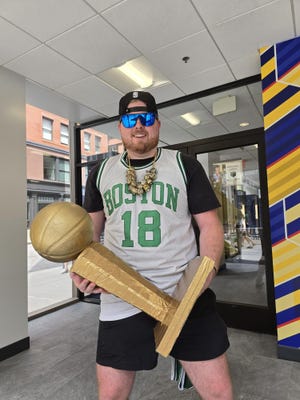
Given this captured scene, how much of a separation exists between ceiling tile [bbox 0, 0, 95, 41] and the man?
1452mm

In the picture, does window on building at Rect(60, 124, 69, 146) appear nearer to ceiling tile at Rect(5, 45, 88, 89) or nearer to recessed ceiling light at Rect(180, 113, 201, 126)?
ceiling tile at Rect(5, 45, 88, 89)

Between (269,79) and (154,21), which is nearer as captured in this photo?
(154,21)

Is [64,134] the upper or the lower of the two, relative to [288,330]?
upper

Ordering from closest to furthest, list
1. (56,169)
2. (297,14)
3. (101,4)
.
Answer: (101,4) → (297,14) → (56,169)

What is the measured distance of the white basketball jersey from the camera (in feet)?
3.10

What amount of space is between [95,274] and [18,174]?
2540mm

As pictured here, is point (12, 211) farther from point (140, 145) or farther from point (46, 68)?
point (140, 145)

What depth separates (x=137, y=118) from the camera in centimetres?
98

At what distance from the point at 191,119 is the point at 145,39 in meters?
1.57

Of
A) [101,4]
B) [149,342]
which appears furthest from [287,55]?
[149,342]

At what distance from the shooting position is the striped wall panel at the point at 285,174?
2.40 meters

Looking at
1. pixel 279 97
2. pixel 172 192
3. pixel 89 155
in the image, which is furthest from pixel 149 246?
pixel 89 155

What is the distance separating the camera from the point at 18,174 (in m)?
2.83

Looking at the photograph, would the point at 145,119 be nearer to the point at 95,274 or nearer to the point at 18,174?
the point at 95,274
